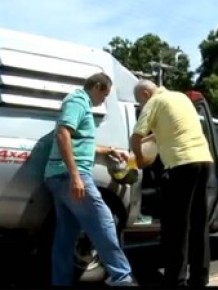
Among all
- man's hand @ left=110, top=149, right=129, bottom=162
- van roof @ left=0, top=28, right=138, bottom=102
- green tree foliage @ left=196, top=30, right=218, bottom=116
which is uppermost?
green tree foliage @ left=196, top=30, right=218, bottom=116

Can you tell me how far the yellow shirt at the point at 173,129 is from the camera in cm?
593

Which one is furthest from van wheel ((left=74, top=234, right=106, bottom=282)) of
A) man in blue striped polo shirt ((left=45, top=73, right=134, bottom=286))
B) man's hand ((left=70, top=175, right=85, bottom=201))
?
man's hand ((left=70, top=175, right=85, bottom=201))

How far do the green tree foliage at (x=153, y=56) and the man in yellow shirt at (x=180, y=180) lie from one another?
45.9 m

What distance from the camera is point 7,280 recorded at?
7.21m

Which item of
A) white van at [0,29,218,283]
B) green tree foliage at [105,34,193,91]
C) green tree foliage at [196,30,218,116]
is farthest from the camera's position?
green tree foliage at [105,34,193,91]

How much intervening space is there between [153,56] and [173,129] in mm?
50626

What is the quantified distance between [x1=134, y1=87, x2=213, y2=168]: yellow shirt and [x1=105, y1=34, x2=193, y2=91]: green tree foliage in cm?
4593

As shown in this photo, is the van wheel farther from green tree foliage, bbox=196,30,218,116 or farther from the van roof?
green tree foliage, bbox=196,30,218,116

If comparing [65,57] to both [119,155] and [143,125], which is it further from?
[143,125]

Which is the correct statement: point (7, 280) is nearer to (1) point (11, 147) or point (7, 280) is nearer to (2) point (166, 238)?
(1) point (11, 147)

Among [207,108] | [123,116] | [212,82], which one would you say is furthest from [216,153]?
[212,82]

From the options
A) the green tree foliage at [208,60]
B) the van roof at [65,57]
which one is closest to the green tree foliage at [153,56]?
the green tree foliage at [208,60]

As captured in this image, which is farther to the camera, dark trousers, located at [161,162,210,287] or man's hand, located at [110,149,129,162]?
man's hand, located at [110,149,129,162]

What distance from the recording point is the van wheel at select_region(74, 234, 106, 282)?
22.8 ft
